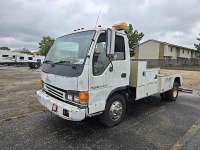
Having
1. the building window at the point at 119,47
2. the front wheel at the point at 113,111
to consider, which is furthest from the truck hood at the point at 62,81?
the building window at the point at 119,47

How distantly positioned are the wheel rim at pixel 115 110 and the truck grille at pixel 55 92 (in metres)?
1.20

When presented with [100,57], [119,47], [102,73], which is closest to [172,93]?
[119,47]

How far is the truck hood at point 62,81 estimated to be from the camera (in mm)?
3516

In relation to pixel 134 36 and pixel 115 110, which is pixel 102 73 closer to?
pixel 115 110

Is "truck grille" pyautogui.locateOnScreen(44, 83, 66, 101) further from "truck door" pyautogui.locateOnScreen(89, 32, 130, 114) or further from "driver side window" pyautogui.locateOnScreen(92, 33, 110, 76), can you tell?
"driver side window" pyautogui.locateOnScreen(92, 33, 110, 76)

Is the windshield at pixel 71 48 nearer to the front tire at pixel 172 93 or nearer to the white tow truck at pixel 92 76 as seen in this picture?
the white tow truck at pixel 92 76

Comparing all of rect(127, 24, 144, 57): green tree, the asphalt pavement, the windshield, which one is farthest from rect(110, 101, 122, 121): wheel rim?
rect(127, 24, 144, 57): green tree

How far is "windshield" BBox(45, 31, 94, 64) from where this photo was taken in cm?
376

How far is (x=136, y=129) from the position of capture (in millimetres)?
4309

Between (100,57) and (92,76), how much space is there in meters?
0.48

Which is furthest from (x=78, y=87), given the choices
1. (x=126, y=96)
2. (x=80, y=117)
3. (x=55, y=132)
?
(x=126, y=96)

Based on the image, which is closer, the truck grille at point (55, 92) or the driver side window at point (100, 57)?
the driver side window at point (100, 57)

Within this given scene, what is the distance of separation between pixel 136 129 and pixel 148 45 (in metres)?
40.8

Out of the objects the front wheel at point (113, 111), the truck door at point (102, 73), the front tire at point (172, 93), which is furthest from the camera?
the front tire at point (172, 93)
